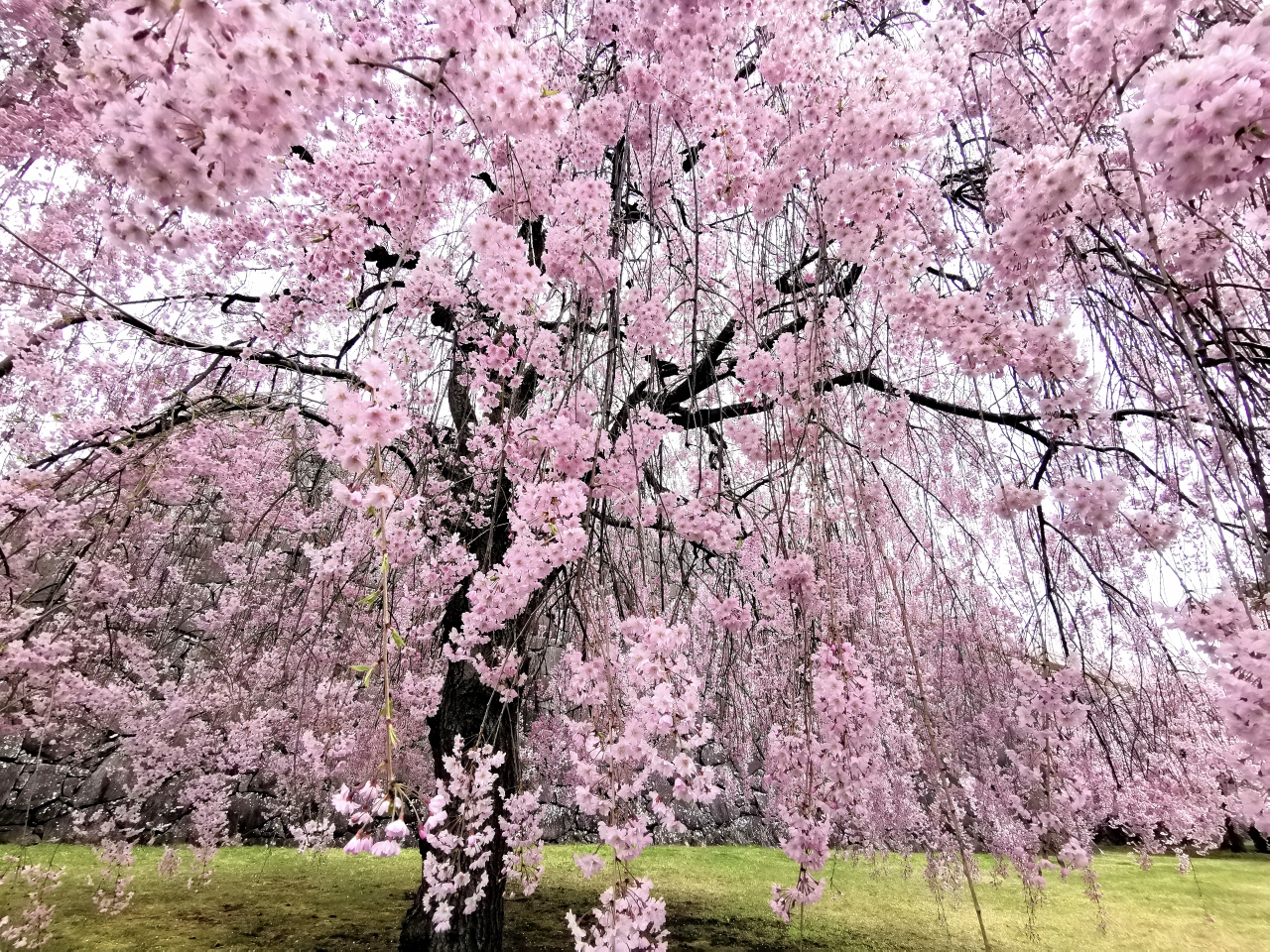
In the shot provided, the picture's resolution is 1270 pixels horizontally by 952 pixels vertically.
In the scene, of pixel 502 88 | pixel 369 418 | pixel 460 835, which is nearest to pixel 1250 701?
pixel 369 418

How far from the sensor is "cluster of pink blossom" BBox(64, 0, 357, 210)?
77cm

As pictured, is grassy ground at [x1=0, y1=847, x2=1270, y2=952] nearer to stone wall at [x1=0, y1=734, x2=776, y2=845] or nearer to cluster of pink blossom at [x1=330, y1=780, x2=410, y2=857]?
stone wall at [x1=0, y1=734, x2=776, y2=845]

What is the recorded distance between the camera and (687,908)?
4902 mm

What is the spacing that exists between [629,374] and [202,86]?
1.99 m

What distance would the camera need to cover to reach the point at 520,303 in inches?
66.0

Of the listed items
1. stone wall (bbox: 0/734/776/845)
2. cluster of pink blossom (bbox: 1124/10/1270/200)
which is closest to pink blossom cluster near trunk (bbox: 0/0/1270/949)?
cluster of pink blossom (bbox: 1124/10/1270/200)

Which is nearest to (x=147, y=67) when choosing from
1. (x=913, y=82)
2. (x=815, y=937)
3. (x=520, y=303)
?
(x=520, y=303)

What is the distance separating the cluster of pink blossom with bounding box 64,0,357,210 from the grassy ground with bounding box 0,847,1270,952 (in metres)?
4.00

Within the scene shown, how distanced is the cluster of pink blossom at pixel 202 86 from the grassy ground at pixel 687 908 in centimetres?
400

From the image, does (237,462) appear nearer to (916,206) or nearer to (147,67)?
(147,67)

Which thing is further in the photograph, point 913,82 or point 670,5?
point 670,5

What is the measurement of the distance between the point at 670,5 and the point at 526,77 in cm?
95

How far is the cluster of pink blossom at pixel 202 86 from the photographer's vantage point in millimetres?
767

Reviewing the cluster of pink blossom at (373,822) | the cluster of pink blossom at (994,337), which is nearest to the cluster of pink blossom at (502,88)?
the cluster of pink blossom at (373,822)
